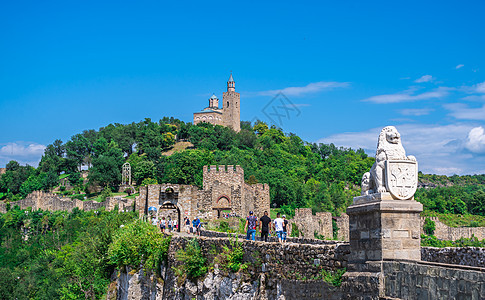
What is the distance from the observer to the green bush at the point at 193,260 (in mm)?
13320

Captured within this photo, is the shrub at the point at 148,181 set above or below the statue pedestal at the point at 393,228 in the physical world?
above

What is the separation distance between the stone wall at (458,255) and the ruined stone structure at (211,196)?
25.9 metres

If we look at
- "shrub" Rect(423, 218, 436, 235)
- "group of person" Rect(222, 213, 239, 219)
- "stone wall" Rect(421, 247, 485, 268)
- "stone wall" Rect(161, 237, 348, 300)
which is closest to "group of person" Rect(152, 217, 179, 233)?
"group of person" Rect(222, 213, 239, 219)

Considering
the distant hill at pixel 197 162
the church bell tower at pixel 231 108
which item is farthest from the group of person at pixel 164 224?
the church bell tower at pixel 231 108

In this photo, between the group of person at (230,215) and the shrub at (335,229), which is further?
the shrub at (335,229)

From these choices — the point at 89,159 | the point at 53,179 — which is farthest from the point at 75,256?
the point at 89,159

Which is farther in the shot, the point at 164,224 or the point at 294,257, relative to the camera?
the point at 164,224

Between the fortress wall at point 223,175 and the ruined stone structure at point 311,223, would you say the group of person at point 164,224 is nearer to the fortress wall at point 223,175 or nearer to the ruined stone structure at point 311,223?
the fortress wall at point 223,175

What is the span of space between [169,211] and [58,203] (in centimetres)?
4314

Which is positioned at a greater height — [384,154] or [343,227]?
[384,154]

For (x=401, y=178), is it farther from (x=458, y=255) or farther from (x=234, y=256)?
(x=234, y=256)

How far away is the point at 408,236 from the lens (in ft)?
24.8

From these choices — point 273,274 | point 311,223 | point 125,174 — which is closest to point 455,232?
point 311,223

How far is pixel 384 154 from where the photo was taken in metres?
7.93
